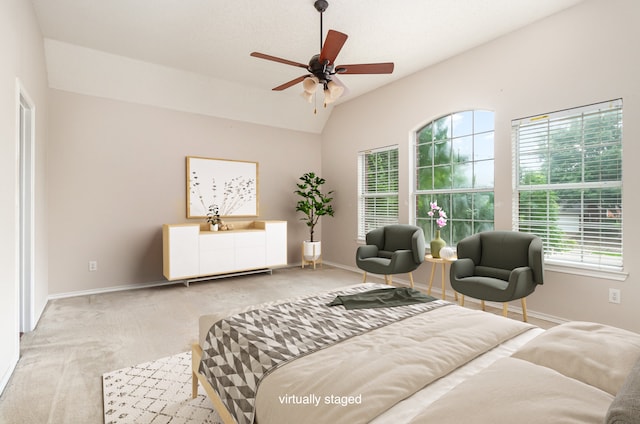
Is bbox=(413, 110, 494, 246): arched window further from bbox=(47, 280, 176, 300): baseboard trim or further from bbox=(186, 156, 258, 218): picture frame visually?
bbox=(47, 280, 176, 300): baseboard trim

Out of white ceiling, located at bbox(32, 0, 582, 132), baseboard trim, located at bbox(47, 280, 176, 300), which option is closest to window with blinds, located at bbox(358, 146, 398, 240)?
white ceiling, located at bbox(32, 0, 582, 132)

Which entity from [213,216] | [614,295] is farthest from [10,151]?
[614,295]

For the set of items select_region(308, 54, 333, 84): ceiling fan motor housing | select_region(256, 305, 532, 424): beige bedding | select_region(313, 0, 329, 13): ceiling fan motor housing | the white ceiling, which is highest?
the white ceiling

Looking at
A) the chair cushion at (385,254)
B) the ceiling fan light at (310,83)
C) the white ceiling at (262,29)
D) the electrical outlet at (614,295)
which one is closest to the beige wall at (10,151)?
the white ceiling at (262,29)

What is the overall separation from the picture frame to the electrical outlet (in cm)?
463

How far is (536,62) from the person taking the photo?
336cm

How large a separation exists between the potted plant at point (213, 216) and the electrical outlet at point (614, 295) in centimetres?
468

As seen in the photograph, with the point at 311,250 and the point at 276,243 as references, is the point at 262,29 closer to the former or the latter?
the point at 276,243

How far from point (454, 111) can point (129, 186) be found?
14.7ft

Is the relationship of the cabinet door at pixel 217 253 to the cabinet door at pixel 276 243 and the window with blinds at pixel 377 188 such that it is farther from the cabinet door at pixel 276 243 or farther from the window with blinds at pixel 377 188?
the window with blinds at pixel 377 188

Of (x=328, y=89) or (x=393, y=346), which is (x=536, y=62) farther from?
(x=393, y=346)

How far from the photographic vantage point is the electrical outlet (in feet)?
9.36

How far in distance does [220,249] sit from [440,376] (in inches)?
159

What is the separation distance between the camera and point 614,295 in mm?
2873
